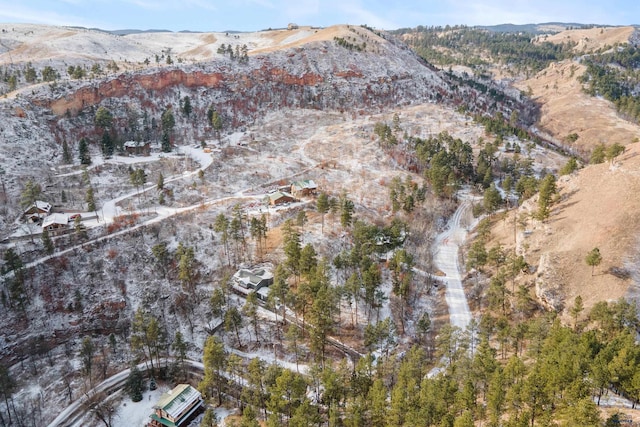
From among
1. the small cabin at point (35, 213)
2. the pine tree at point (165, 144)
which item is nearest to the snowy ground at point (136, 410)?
the small cabin at point (35, 213)

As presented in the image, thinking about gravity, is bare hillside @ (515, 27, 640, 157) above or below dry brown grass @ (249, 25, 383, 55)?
below

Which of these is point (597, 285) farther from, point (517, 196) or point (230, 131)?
point (230, 131)

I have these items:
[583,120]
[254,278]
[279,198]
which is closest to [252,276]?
[254,278]

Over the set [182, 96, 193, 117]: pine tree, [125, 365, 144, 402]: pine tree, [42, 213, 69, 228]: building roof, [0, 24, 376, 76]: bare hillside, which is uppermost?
[0, 24, 376, 76]: bare hillside

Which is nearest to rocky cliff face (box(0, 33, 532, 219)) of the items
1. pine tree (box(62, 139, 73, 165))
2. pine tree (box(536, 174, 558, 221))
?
pine tree (box(62, 139, 73, 165))

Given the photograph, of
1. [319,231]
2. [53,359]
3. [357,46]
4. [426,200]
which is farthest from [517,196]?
[357,46]

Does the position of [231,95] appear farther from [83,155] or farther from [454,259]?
[454,259]

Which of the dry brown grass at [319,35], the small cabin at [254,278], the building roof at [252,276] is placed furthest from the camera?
the dry brown grass at [319,35]

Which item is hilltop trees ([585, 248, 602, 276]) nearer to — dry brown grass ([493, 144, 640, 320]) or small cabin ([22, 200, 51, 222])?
dry brown grass ([493, 144, 640, 320])

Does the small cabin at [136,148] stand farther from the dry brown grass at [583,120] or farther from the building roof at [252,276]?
the dry brown grass at [583,120]
